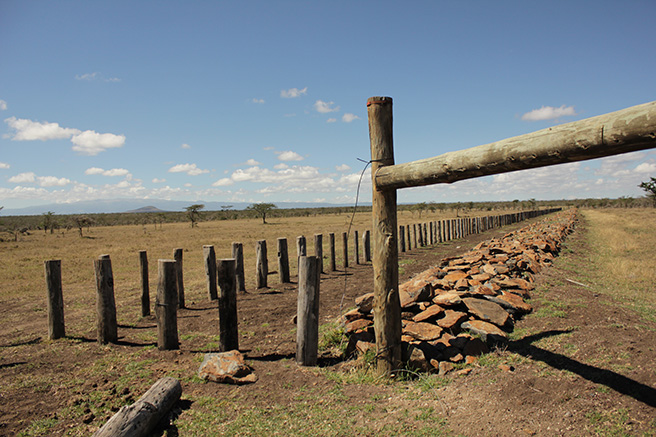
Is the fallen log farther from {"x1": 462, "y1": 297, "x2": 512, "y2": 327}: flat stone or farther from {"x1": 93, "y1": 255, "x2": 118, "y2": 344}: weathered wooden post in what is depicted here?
{"x1": 462, "y1": 297, "x2": 512, "y2": 327}: flat stone

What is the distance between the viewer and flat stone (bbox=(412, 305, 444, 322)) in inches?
209

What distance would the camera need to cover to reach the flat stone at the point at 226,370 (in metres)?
4.22

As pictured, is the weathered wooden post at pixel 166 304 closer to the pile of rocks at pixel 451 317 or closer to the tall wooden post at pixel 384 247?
the pile of rocks at pixel 451 317

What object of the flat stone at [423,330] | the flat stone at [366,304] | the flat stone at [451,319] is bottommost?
the flat stone at [423,330]

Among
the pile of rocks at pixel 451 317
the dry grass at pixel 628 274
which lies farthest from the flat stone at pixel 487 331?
the dry grass at pixel 628 274

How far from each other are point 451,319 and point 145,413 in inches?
149

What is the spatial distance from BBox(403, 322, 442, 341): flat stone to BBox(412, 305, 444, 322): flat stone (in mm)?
152

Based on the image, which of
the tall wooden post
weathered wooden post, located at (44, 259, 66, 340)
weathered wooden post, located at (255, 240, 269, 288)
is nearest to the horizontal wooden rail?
the tall wooden post

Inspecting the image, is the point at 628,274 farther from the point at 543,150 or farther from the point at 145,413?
the point at 145,413

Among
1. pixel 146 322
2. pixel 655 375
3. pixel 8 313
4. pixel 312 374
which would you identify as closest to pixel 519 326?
pixel 655 375

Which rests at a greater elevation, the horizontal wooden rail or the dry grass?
the horizontal wooden rail

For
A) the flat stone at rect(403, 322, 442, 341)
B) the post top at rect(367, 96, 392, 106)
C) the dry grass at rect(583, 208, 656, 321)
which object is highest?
the post top at rect(367, 96, 392, 106)

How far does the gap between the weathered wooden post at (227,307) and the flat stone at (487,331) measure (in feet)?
10.2

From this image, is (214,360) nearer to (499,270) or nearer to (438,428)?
(438,428)
